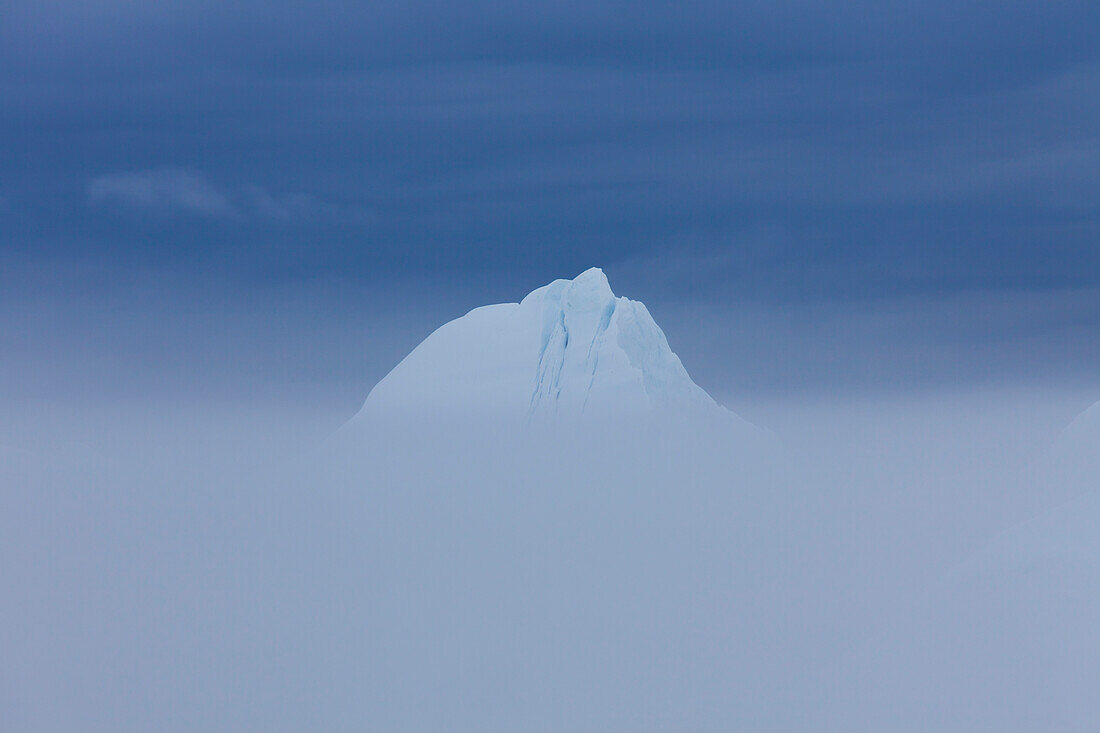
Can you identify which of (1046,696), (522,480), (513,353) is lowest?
(1046,696)

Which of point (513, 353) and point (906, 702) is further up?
point (513, 353)

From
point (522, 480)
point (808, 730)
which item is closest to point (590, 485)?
point (522, 480)

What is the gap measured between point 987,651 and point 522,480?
5639 cm

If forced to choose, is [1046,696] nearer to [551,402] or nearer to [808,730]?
[808,730]

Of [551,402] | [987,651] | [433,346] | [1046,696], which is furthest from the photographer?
[433,346]

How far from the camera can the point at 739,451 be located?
93188 mm

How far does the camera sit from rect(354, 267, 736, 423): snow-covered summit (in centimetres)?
8250

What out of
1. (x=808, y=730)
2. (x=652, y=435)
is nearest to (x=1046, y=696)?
(x=808, y=730)

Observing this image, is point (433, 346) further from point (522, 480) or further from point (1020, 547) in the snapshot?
point (1020, 547)

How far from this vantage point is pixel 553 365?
276ft

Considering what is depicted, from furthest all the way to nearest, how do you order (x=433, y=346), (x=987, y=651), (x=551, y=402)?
(x=433, y=346) → (x=551, y=402) → (x=987, y=651)

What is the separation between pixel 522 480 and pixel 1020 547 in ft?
181

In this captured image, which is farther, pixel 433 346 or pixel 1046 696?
pixel 433 346

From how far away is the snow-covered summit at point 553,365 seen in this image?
8250 centimetres
